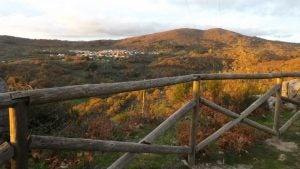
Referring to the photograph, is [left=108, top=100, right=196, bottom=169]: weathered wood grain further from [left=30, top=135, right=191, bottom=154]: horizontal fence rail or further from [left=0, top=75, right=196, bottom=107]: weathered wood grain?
[left=0, top=75, right=196, bottom=107]: weathered wood grain

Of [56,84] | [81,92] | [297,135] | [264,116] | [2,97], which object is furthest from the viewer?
[56,84]

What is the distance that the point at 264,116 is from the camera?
9367 millimetres

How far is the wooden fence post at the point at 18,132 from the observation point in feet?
9.28

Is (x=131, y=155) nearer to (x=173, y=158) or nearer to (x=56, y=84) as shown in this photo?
(x=173, y=158)

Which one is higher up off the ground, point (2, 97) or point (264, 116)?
point (2, 97)

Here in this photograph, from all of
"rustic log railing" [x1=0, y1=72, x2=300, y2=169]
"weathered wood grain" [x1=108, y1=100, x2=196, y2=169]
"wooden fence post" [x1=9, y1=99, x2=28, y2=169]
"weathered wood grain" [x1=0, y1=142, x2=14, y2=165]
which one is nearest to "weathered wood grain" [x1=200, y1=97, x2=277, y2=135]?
"rustic log railing" [x1=0, y1=72, x2=300, y2=169]

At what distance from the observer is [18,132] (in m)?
2.84

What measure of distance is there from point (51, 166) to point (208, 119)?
323 centimetres

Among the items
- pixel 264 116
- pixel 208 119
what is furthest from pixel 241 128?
pixel 264 116

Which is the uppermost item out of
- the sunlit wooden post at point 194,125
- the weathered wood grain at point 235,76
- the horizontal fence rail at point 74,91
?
the horizontal fence rail at point 74,91

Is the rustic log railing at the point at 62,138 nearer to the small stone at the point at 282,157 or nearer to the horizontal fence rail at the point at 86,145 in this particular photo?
the horizontal fence rail at the point at 86,145

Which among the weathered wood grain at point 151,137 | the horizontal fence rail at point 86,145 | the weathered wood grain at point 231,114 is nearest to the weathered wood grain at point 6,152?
the horizontal fence rail at point 86,145

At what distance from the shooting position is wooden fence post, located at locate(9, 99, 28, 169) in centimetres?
283

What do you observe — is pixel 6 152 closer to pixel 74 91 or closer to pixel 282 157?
pixel 74 91
